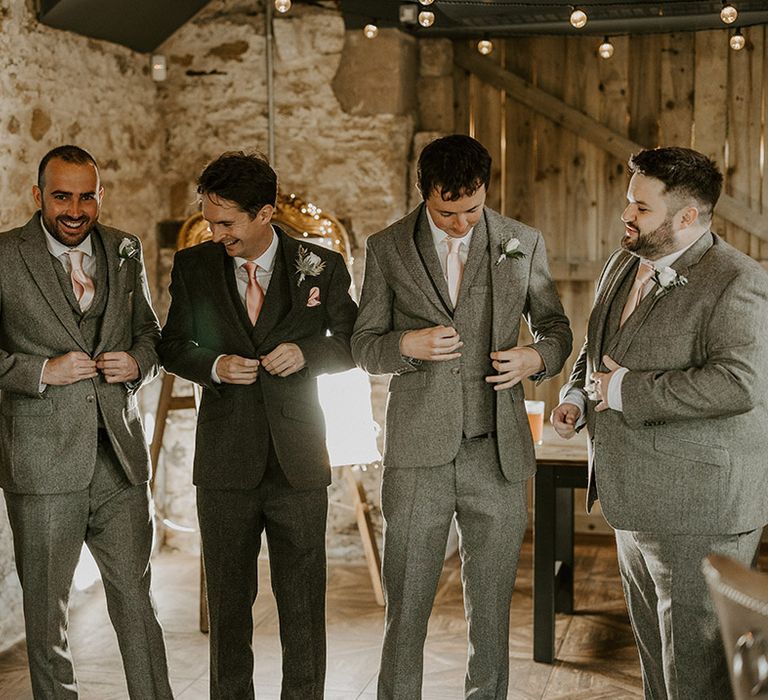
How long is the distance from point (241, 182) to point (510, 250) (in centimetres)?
81

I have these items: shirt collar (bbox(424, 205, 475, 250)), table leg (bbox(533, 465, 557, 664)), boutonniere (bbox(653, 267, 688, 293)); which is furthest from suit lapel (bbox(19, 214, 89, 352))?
table leg (bbox(533, 465, 557, 664))

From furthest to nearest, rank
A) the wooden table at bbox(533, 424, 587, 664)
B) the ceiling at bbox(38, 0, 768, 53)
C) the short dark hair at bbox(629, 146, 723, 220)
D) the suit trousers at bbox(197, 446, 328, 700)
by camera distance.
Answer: the ceiling at bbox(38, 0, 768, 53)
the wooden table at bbox(533, 424, 587, 664)
the suit trousers at bbox(197, 446, 328, 700)
the short dark hair at bbox(629, 146, 723, 220)

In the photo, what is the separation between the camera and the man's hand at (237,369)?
10.1 ft

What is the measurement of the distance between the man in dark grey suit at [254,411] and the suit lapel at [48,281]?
0.99ft

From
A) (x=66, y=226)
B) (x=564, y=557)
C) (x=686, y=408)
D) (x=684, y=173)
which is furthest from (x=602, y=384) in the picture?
(x=564, y=557)

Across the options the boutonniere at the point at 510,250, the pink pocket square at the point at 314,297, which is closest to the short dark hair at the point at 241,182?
the pink pocket square at the point at 314,297

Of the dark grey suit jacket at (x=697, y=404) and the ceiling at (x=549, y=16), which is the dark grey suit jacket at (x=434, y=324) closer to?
the dark grey suit jacket at (x=697, y=404)

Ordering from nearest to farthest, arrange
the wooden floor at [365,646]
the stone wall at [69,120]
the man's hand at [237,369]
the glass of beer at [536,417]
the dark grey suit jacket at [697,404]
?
1. the dark grey suit jacket at [697,404]
2. the man's hand at [237,369]
3. the wooden floor at [365,646]
4. the stone wall at [69,120]
5. the glass of beer at [536,417]

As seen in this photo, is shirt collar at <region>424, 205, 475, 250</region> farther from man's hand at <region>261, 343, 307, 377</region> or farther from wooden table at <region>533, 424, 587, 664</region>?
wooden table at <region>533, 424, 587, 664</region>

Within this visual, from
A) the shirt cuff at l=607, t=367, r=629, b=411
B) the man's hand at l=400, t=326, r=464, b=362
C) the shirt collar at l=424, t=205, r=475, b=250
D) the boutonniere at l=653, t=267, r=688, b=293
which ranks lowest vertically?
the shirt cuff at l=607, t=367, r=629, b=411

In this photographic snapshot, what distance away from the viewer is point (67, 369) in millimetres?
3061

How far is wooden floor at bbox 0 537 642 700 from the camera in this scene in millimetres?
4020

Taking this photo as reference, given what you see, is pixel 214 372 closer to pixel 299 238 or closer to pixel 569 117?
pixel 299 238

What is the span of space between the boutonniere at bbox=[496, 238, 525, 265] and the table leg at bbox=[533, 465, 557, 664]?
133cm
